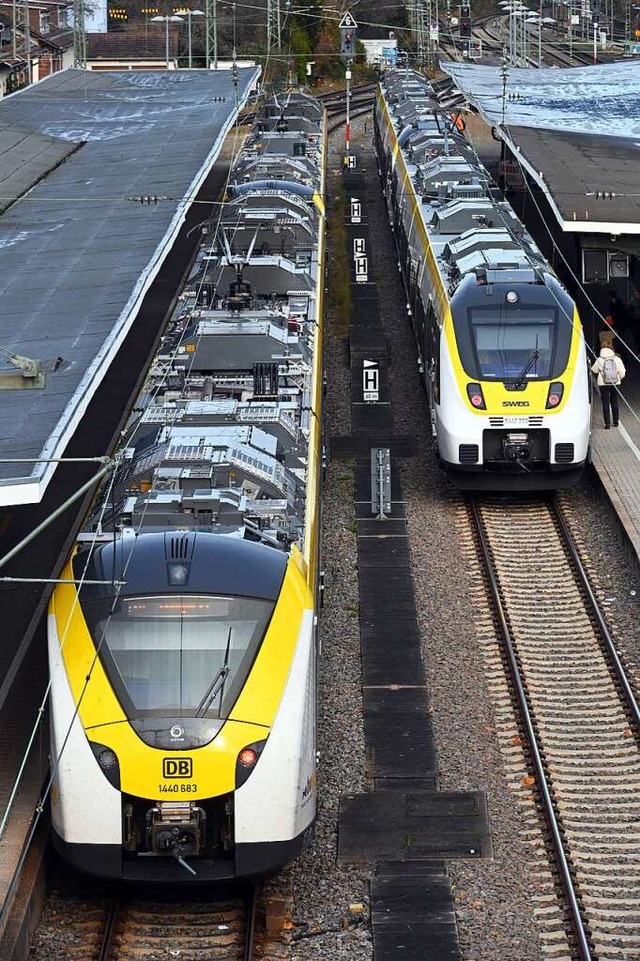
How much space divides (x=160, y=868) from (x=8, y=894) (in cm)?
116

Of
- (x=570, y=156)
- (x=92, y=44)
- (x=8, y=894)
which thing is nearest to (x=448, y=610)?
(x=8, y=894)

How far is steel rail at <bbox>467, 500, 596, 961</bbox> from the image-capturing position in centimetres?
1251

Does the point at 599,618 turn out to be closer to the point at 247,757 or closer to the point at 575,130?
the point at 247,757

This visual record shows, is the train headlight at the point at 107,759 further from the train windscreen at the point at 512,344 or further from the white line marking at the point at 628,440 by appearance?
the white line marking at the point at 628,440

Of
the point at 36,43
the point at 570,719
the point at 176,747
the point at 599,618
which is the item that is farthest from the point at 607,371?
the point at 36,43

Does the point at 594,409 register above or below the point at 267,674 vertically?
below

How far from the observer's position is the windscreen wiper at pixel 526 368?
22.2 meters

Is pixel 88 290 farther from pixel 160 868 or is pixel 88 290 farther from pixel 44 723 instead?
pixel 160 868

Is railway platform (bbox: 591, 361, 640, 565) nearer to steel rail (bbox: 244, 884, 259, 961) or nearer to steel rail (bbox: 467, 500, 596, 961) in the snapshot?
steel rail (bbox: 467, 500, 596, 961)

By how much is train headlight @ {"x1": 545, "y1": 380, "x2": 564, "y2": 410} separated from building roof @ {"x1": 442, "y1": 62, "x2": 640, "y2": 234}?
18.4 feet

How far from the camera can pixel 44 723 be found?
1567 centimetres

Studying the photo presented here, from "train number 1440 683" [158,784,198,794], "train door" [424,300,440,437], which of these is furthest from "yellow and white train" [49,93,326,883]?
"train door" [424,300,440,437]

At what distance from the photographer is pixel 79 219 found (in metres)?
28.5

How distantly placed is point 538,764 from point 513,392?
7.87 metres
